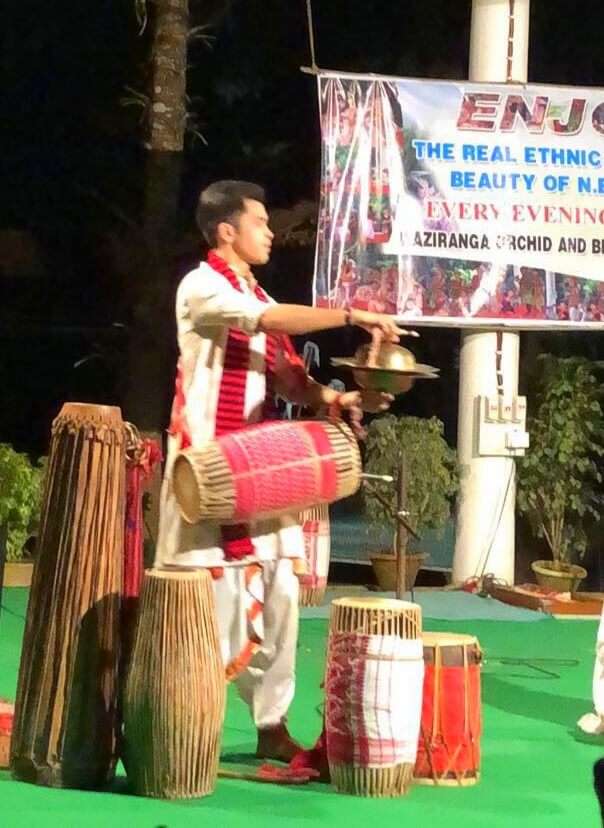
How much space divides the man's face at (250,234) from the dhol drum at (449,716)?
1.12 m

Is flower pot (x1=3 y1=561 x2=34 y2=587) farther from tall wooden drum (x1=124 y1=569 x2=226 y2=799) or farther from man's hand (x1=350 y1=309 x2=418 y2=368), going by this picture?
man's hand (x1=350 y1=309 x2=418 y2=368)

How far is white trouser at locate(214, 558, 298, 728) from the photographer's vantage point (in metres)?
3.87

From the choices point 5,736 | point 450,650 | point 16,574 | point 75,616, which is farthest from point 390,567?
point 75,616

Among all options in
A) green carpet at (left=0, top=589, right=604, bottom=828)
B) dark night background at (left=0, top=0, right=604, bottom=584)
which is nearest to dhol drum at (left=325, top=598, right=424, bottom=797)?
green carpet at (left=0, top=589, right=604, bottom=828)

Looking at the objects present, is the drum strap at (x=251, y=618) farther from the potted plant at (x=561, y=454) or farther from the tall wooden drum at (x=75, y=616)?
the potted plant at (x=561, y=454)

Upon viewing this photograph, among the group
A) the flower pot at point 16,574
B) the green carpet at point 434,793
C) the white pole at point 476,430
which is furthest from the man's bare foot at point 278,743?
the white pole at point 476,430

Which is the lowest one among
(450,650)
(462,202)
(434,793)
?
(434,793)

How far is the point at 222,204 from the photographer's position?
3.94m

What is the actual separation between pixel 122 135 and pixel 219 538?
23.4 ft

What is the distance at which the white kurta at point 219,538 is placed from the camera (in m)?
3.79

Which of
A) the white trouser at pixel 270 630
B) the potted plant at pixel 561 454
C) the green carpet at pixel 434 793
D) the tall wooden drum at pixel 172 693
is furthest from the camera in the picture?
the potted plant at pixel 561 454

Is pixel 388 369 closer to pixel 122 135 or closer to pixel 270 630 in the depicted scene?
pixel 270 630

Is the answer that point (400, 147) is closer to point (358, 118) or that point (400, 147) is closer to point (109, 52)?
point (358, 118)

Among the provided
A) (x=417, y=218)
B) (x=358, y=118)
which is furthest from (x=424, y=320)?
(x=358, y=118)
